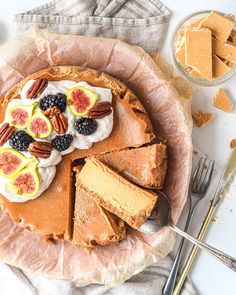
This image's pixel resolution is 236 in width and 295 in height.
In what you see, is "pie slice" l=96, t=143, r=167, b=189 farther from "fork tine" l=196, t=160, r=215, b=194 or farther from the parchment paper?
"fork tine" l=196, t=160, r=215, b=194

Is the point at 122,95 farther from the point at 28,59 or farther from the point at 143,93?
the point at 28,59

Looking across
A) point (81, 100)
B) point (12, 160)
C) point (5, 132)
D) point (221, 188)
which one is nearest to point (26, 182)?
point (12, 160)

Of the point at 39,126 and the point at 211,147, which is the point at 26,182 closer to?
the point at 39,126

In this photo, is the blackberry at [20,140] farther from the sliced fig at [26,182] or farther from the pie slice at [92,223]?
the pie slice at [92,223]

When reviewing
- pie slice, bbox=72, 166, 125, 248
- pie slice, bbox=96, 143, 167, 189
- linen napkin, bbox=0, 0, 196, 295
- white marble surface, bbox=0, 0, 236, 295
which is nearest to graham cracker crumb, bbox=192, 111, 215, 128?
white marble surface, bbox=0, 0, 236, 295

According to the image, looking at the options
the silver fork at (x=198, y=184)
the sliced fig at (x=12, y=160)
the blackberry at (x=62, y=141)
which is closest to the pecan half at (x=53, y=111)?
the blackberry at (x=62, y=141)
